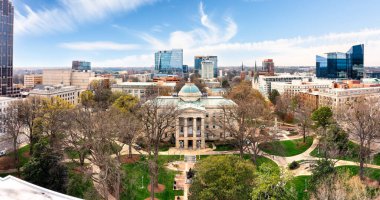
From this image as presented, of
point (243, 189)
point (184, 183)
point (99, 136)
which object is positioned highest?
point (99, 136)

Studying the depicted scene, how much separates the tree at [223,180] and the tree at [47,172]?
17.0 m

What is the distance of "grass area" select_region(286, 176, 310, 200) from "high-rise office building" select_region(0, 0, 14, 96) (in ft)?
355

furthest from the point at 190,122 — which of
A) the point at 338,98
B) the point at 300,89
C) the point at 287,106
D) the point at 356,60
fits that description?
the point at 356,60

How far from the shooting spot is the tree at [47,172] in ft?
126

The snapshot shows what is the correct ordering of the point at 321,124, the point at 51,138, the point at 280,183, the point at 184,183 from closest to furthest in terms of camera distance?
1. the point at 280,183
2. the point at 184,183
3. the point at 51,138
4. the point at 321,124

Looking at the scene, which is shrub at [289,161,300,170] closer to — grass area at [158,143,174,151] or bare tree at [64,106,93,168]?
grass area at [158,143,174,151]

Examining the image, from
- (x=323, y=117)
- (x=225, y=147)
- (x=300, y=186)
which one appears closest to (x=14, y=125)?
(x=225, y=147)

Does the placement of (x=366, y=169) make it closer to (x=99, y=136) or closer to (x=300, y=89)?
(x=99, y=136)

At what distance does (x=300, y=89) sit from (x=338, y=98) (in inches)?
1204

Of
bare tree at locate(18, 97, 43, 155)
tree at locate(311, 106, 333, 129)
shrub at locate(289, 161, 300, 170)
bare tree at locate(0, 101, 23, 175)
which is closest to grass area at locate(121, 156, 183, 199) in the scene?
bare tree at locate(18, 97, 43, 155)

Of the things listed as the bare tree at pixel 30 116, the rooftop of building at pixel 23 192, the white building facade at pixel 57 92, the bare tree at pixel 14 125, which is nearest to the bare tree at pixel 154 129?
the rooftop of building at pixel 23 192

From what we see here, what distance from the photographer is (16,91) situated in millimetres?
126312

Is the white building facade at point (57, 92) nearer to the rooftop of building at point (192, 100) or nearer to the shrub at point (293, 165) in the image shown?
the rooftop of building at point (192, 100)

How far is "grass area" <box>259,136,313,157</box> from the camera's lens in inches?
2296
